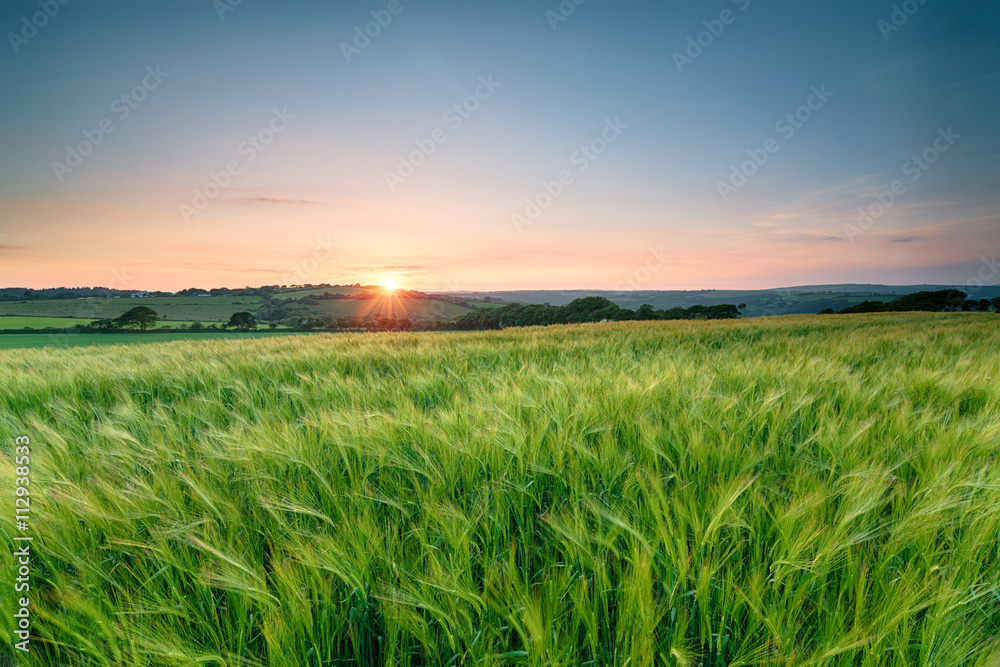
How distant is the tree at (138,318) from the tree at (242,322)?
5030 mm

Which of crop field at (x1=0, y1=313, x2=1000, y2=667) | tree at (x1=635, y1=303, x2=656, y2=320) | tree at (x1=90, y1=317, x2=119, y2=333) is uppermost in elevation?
tree at (x1=90, y1=317, x2=119, y2=333)

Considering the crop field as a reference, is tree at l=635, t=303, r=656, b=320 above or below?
above

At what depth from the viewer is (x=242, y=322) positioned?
2969cm

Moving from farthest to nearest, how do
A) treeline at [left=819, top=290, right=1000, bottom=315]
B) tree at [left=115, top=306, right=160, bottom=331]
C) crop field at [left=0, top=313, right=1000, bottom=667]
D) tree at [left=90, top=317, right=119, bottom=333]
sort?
treeline at [left=819, top=290, right=1000, bottom=315] → tree at [left=90, top=317, right=119, bottom=333] → tree at [left=115, top=306, right=160, bottom=331] → crop field at [left=0, top=313, right=1000, bottom=667]

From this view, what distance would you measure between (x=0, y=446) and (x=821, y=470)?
4.21 meters

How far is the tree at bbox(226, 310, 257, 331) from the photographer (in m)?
29.1

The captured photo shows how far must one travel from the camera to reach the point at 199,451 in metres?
1.86

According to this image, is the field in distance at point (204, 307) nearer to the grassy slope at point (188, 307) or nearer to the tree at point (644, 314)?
the grassy slope at point (188, 307)

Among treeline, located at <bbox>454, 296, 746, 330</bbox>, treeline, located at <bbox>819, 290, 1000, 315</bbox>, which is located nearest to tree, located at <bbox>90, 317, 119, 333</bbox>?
treeline, located at <bbox>454, 296, 746, 330</bbox>

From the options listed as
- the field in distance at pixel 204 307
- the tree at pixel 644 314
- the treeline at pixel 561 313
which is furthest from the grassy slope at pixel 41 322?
the tree at pixel 644 314

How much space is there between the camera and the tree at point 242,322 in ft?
95.4

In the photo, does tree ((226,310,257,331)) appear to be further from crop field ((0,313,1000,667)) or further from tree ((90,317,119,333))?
crop field ((0,313,1000,667))

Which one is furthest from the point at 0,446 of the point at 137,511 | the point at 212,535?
the point at 212,535

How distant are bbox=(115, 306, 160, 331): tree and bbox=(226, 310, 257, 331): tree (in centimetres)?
503
